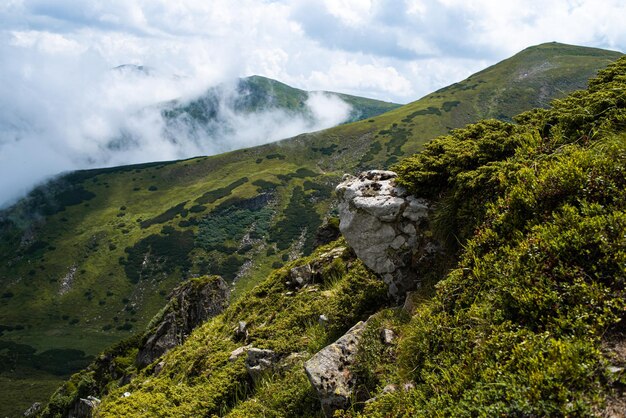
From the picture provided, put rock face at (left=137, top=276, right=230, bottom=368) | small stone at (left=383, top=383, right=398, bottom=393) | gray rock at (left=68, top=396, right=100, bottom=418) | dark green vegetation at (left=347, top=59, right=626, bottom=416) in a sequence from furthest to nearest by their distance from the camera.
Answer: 1. rock face at (left=137, top=276, right=230, bottom=368)
2. gray rock at (left=68, top=396, right=100, bottom=418)
3. small stone at (left=383, top=383, right=398, bottom=393)
4. dark green vegetation at (left=347, top=59, right=626, bottom=416)

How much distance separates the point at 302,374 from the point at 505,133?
9.49 metres

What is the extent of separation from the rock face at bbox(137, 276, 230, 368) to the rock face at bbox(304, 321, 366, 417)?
931 inches

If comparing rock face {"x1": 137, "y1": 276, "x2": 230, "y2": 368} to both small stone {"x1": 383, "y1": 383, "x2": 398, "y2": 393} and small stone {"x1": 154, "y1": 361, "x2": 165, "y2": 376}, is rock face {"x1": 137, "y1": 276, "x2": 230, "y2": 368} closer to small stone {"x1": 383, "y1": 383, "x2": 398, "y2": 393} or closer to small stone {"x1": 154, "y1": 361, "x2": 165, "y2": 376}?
small stone {"x1": 154, "y1": 361, "x2": 165, "y2": 376}

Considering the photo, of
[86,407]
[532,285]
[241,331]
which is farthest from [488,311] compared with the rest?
[86,407]

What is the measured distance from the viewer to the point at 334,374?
958 cm

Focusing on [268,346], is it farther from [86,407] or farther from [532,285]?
[86,407]

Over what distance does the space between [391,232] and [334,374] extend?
4659 millimetres

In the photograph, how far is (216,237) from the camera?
195500 millimetres

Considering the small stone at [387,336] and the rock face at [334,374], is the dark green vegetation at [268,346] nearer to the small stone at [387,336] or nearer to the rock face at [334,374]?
the rock face at [334,374]

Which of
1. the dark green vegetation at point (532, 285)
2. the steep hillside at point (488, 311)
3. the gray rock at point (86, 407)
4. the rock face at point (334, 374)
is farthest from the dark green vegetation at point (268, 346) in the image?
the gray rock at point (86, 407)

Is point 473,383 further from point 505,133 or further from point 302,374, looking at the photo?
point 505,133

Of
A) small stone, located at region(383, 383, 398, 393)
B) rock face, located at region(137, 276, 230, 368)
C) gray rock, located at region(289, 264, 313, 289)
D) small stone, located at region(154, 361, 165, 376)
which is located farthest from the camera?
rock face, located at region(137, 276, 230, 368)

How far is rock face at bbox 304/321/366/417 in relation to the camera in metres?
9.27

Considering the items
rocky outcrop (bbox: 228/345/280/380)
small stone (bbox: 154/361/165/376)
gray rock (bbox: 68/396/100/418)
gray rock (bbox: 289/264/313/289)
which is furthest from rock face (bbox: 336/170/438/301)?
gray rock (bbox: 68/396/100/418)
